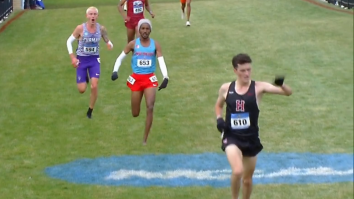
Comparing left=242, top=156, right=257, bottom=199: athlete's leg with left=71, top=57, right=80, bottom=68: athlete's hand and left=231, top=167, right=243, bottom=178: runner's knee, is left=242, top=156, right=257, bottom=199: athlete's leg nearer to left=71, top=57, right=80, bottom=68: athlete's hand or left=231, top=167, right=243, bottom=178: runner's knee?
left=231, top=167, right=243, bottom=178: runner's knee

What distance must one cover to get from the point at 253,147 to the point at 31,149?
5.00m

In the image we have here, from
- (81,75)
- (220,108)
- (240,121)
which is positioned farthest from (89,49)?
(240,121)

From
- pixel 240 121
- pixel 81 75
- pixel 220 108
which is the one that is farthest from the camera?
pixel 81 75

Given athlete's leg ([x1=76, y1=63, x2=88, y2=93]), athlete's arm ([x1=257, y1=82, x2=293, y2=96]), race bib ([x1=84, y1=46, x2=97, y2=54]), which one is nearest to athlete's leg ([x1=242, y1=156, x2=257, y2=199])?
athlete's arm ([x1=257, y1=82, x2=293, y2=96])

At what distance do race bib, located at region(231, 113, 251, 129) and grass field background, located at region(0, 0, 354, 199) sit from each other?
960mm

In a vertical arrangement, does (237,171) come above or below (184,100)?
above

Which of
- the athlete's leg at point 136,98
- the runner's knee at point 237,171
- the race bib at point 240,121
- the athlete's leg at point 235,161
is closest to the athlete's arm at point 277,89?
the race bib at point 240,121

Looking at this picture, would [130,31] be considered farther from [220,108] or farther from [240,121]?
[240,121]

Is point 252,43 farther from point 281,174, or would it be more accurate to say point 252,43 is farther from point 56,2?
point 56,2

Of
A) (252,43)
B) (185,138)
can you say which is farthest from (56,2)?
(185,138)

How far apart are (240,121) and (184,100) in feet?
23.8

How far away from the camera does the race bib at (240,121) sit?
754 cm

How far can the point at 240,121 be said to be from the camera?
24.8 ft

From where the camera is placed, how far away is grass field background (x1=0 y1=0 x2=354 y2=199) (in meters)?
8.97
